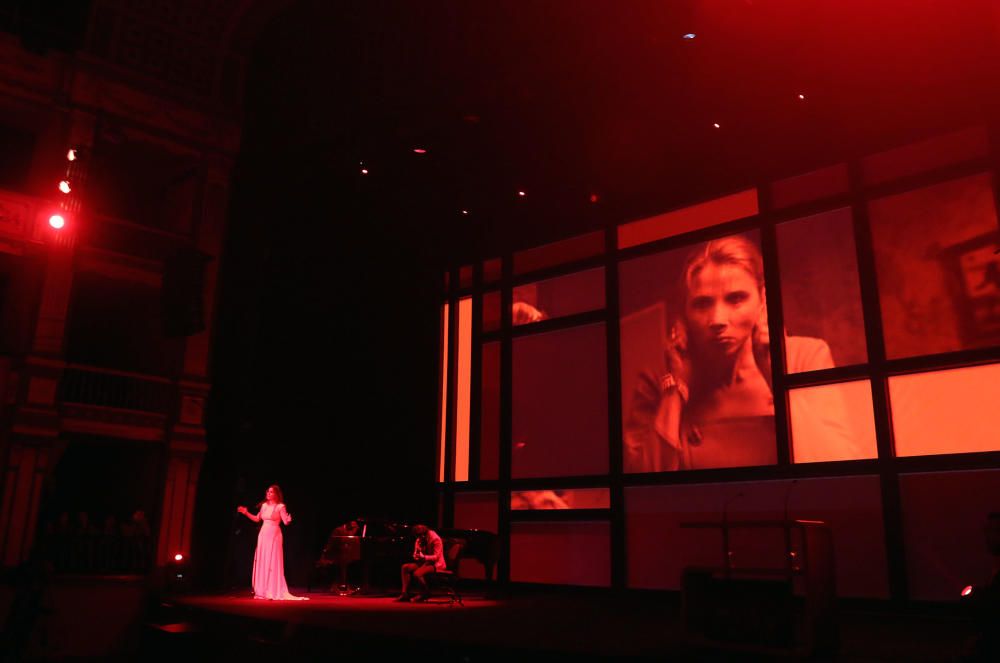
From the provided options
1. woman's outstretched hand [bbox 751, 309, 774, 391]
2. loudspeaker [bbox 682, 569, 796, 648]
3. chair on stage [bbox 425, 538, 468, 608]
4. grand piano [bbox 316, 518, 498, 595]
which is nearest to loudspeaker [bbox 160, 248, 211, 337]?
grand piano [bbox 316, 518, 498, 595]

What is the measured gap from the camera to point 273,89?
11664 mm

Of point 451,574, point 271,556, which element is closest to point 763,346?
point 451,574

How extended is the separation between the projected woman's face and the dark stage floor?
2.93 m

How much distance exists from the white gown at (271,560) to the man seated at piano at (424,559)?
1.30 metres

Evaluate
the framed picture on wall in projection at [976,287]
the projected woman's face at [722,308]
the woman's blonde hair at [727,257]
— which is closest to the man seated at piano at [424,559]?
the projected woman's face at [722,308]

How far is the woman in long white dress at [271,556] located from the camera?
27.7 feet

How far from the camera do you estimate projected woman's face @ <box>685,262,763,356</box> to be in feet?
27.7

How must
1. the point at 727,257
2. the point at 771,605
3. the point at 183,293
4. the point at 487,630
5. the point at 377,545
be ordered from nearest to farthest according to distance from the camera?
the point at 771,605, the point at 487,630, the point at 727,257, the point at 377,545, the point at 183,293

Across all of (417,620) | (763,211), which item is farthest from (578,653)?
(763,211)

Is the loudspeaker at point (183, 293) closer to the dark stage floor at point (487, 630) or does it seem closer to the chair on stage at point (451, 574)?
the dark stage floor at point (487, 630)

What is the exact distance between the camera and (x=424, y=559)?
8.30 m

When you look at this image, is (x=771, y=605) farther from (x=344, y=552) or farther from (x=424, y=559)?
(x=344, y=552)

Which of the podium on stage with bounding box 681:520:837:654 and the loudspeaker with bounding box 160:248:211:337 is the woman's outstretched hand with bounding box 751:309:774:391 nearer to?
the podium on stage with bounding box 681:520:837:654

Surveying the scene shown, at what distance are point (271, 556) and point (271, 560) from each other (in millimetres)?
45
